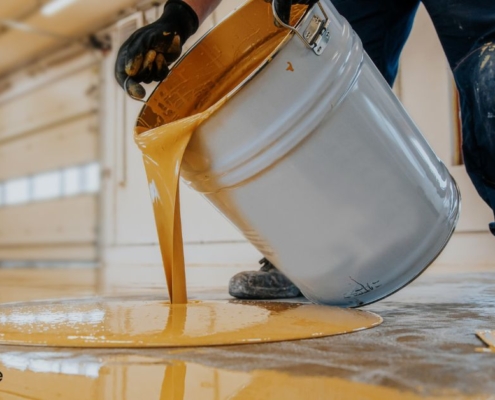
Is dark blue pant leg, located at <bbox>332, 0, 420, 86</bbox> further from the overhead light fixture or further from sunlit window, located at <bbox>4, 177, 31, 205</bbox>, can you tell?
sunlit window, located at <bbox>4, 177, 31, 205</bbox>

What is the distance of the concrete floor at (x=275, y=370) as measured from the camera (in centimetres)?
48

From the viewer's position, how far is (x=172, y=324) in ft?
2.65

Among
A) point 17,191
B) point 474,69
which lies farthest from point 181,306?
point 17,191

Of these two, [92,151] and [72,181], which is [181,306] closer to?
[92,151]

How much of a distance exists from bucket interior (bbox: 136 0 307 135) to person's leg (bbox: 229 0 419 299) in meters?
0.32

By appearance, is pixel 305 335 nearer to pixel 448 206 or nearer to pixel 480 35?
pixel 448 206

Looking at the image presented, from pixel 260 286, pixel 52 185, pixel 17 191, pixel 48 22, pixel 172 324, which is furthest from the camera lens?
pixel 17 191

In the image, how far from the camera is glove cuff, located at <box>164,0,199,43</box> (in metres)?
1.12

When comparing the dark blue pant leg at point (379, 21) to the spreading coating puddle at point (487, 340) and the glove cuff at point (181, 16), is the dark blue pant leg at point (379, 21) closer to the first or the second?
the glove cuff at point (181, 16)

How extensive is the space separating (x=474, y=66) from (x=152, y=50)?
2.25 ft

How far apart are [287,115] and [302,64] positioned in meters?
0.09

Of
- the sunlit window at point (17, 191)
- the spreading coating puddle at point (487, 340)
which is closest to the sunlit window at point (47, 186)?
the sunlit window at point (17, 191)

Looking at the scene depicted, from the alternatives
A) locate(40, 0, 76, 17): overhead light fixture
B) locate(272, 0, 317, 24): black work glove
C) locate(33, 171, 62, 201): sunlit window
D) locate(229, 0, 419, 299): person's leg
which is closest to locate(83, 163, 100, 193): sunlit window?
locate(33, 171, 62, 201): sunlit window

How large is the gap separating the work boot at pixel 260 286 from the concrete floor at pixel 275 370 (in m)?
0.59
